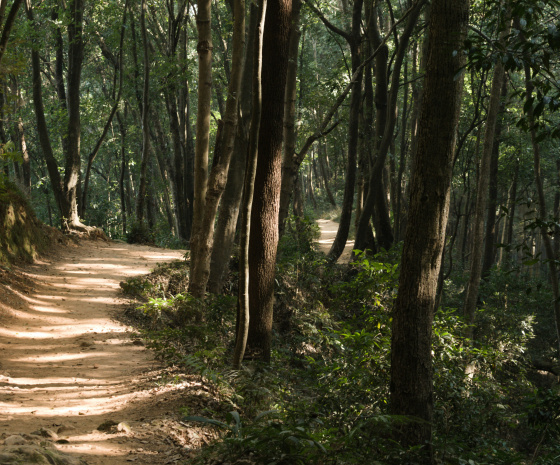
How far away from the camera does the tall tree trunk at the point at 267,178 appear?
6223 mm

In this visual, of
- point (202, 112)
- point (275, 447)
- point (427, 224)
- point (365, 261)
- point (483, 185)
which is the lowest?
point (275, 447)

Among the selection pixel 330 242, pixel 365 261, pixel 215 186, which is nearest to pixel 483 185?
pixel 365 261

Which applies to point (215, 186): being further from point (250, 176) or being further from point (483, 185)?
point (483, 185)

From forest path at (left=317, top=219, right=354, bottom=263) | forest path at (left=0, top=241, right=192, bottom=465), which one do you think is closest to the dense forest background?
forest path at (left=0, top=241, right=192, bottom=465)

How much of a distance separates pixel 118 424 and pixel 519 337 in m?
10.7

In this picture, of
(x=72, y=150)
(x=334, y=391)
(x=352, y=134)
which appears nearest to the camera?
(x=334, y=391)

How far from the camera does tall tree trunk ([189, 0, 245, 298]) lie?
294 inches

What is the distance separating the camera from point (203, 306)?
26.2 ft

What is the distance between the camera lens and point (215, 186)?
25.8 ft

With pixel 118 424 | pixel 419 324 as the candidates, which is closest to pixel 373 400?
pixel 419 324

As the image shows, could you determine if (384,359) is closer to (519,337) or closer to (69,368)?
(69,368)

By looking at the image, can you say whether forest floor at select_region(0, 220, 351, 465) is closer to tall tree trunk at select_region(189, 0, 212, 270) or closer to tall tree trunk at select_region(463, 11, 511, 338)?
tall tree trunk at select_region(189, 0, 212, 270)

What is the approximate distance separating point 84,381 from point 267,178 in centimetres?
318

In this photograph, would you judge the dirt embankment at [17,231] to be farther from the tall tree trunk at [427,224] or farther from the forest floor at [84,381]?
the tall tree trunk at [427,224]
